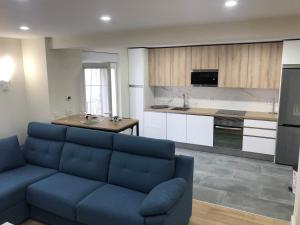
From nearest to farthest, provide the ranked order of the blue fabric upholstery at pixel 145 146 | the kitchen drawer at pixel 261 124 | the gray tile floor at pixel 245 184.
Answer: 1. the blue fabric upholstery at pixel 145 146
2. the gray tile floor at pixel 245 184
3. the kitchen drawer at pixel 261 124

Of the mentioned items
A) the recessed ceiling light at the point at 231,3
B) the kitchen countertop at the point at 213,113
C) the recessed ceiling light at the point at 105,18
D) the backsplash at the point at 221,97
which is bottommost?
the kitchen countertop at the point at 213,113

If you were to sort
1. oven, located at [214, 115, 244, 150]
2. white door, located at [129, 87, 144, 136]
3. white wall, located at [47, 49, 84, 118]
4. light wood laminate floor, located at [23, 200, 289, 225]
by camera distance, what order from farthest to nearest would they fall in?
1. white door, located at [129, 87, 144, 136]
2. oven, located at [214, 115, 244, 150]
3. white wall, located at [47, 49, 84, 118]
4. light wood laminate floor, located at [23, 200, 289, 225]

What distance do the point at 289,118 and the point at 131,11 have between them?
3606 mm

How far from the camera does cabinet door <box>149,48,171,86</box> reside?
19.4 ft

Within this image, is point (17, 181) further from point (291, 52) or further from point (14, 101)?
point (291, 52)

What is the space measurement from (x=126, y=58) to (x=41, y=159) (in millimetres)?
3192

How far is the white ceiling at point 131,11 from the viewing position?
82.4 inches

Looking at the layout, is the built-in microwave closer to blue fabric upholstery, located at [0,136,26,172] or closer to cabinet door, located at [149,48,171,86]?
cabinet door, located at [149,48,171,86]

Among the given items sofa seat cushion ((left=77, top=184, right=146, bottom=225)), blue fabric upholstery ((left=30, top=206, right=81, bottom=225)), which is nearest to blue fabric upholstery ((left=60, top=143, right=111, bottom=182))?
sofa seat cushion ((left=77, top=184, right=146, bottom=225))

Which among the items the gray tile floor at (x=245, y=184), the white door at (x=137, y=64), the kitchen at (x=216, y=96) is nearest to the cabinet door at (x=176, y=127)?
the kitchen at (x=216, y=96)

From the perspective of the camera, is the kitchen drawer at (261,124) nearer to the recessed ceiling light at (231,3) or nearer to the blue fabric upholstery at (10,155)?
the recessed ceiling light at (231,3)

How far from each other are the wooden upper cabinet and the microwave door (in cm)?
142

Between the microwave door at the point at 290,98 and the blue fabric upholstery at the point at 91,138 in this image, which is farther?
the microwave door at the point at 290,98

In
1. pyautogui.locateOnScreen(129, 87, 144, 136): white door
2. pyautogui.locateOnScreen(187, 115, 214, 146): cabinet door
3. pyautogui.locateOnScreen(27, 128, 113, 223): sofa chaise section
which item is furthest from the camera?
pyautogui.locateOnScreen(129, 87, 144, 136): white door
